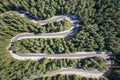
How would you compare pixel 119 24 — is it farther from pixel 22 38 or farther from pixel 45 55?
pixel 22 38

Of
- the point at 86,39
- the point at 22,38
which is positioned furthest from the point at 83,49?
the point at 22,38

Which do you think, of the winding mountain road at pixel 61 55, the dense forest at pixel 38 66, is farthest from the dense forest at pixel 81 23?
the winding mountain road at pixel 61 55

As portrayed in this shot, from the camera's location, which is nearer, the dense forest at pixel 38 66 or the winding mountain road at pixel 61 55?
the dense forest at pixel 38 66

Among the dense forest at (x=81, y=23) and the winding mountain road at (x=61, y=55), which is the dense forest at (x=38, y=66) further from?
the winding mountain road at (x=61, y=55)

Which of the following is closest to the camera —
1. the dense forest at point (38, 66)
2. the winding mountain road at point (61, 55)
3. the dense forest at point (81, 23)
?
the dense forest at point (38, 66)

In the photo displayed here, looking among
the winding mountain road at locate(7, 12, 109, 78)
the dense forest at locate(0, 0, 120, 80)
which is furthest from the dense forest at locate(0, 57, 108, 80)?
the winding mountain road at locate(7, 12, 109, 78)
